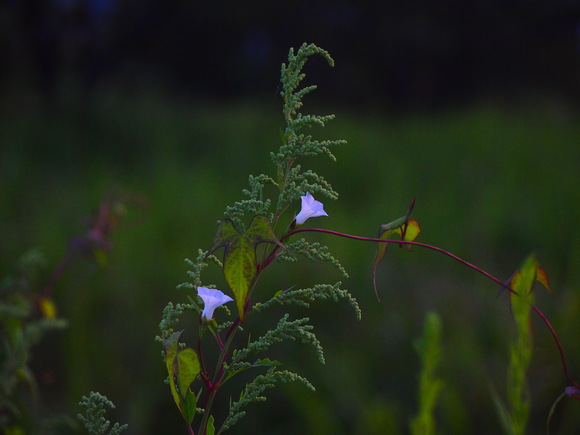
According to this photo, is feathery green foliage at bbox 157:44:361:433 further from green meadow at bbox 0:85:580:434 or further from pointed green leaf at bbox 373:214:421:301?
green meadow at bbox 0:85:580:434

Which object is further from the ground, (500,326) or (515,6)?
(515,6)

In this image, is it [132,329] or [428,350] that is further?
[132,329]

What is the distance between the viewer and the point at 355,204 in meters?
3.15

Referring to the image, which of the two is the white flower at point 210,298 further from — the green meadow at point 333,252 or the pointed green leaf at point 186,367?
the green meadow at point 333,252

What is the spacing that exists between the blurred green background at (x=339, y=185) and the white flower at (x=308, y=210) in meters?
0.14

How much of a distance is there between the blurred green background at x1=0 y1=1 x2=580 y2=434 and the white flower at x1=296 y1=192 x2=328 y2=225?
0.14 metres

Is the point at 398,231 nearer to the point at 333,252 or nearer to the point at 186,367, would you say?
the point at 186,367

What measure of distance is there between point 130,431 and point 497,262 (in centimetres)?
164

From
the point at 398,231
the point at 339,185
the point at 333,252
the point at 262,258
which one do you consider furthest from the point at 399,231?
the point at 339,185

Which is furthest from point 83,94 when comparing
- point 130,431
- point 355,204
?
point 130,431

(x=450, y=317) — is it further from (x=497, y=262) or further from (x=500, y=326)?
(x=497, y=262)

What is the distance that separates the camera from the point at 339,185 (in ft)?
11.2

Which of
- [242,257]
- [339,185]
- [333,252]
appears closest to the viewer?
[242,257]

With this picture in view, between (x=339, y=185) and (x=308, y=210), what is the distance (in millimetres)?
3080
